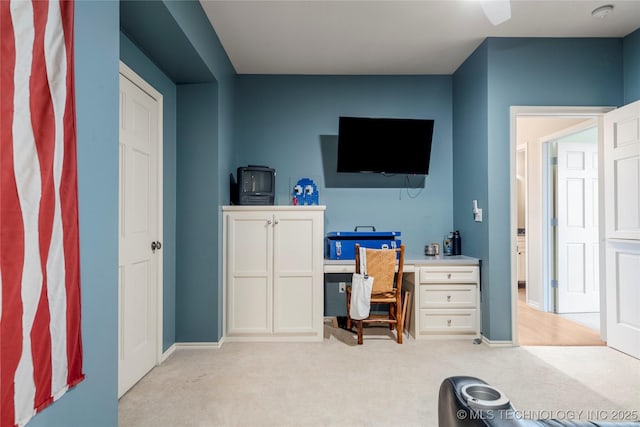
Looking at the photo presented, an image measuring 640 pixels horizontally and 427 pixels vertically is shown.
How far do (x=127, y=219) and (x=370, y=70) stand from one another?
2.87 m

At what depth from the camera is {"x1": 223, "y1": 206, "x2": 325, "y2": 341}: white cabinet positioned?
3.34m

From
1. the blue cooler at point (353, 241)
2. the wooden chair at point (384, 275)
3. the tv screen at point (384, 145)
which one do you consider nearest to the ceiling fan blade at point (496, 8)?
the tv screen at point (384, 145)

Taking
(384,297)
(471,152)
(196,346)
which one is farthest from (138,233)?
(471,152)

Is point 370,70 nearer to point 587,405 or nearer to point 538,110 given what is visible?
point 538,110

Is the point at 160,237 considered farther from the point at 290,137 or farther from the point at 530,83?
the point at 530,83

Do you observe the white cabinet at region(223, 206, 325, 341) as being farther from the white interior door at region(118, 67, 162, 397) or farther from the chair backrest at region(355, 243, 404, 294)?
the white interior door at region(118, 67, 162, 397)

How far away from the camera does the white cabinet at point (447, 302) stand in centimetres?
337

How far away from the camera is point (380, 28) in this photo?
10.1 ft

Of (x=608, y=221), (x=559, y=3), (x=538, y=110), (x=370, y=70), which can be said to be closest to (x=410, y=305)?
(x=608, y=221)

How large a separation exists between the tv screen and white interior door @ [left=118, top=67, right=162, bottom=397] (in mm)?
1799

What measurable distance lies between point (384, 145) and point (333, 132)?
2.06 ft

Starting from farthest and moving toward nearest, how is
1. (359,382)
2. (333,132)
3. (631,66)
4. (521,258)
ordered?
(521,258), (333,132), (631,66), (359,382)

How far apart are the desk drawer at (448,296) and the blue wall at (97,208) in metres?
2.66

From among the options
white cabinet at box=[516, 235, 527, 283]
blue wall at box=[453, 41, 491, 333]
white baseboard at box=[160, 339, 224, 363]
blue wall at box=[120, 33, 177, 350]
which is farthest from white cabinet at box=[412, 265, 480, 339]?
white cabinet at box=[516, 235, 527, 283]
